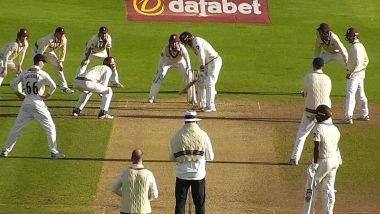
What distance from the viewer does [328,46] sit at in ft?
96.4

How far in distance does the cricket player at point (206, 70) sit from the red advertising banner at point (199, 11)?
10.5m

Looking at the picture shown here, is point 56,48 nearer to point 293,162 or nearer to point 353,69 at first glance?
point 353,69

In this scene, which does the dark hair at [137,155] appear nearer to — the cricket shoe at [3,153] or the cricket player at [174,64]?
the cricket shoe at [3,153]

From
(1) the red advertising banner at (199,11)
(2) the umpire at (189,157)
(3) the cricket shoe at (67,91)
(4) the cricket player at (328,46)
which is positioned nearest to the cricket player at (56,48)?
(3) the cricket shoe at (67,91)

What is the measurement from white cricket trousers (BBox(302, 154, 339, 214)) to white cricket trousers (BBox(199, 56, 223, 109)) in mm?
8669

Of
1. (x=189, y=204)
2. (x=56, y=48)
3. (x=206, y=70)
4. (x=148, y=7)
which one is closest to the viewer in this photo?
(x=189, y=204)

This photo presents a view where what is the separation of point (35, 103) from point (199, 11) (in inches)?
669

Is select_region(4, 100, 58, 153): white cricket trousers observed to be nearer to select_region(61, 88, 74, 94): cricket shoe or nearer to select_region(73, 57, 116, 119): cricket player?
select_region(73, 57, 116, 119): cricket player

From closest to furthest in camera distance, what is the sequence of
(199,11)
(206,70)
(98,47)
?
(206,70) → (98,47) → (199,11)

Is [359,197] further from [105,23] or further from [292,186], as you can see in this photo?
[105,23]

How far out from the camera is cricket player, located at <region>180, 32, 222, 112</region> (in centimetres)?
2842

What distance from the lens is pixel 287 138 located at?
26.7 metres

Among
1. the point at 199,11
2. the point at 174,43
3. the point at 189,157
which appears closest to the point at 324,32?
the point at 174,43

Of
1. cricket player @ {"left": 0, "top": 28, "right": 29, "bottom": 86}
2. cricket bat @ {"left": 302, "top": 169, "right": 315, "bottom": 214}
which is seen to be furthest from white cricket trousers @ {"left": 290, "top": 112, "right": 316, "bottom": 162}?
cricket player @ {"left": 0, "top": 28, "right": 29, "bottom": 86}
